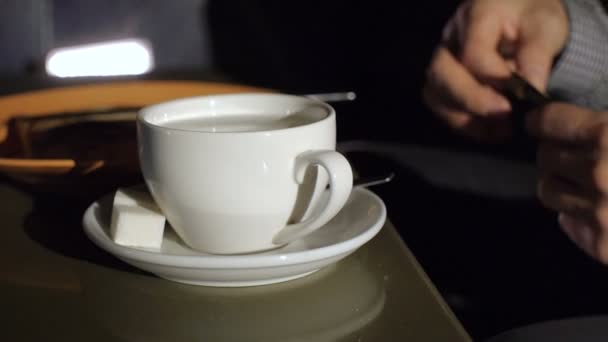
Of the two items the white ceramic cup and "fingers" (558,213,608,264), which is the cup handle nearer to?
the white ceramic cup

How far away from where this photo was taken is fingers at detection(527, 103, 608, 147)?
1.71 feet

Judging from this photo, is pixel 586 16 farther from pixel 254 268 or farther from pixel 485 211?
pixel 254 268

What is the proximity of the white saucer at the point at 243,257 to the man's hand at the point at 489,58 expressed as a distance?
0.30 m

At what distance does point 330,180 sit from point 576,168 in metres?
0.29

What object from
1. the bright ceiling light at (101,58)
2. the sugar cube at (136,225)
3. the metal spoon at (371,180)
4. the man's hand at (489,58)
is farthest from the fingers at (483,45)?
the bright ceiling light at (101,58)

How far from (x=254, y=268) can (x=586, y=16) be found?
0.65m

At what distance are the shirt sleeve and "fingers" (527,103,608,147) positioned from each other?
29 centimetres

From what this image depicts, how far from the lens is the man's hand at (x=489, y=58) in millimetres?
678

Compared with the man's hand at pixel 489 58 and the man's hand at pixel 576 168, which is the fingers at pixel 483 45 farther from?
the man's hand at pixel 576 168

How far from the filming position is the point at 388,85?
1409mm

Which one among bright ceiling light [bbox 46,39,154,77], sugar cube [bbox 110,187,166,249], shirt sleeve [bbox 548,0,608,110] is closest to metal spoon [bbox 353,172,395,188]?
sugar cube [bbox 110,187,166,249]

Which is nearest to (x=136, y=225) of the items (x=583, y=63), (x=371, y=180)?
(x=371, y=180)

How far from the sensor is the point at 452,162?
90 centimetres

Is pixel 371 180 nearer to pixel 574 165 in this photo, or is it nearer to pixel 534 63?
pixel 574 165
